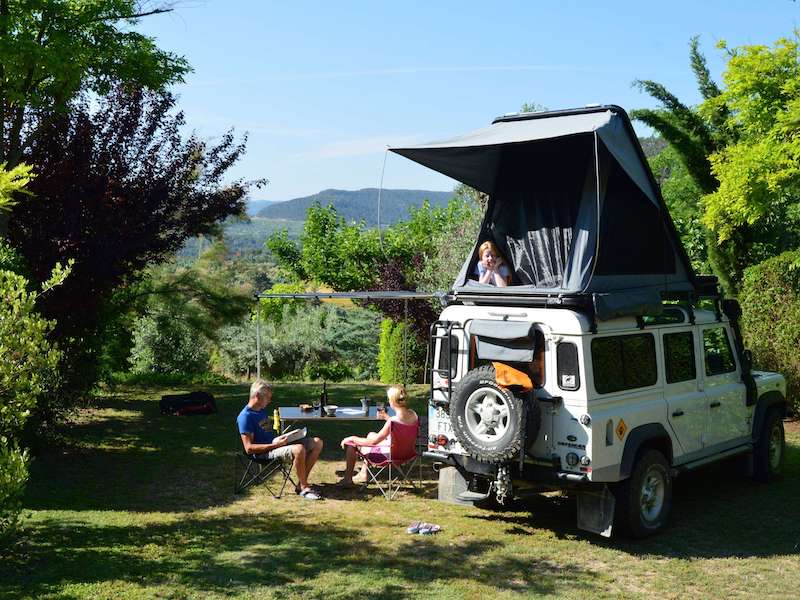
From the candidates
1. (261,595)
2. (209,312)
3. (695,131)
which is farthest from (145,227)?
(695,131)

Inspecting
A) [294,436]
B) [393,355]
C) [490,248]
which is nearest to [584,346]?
[490,248]

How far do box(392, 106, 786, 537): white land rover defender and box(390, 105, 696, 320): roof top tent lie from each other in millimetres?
17

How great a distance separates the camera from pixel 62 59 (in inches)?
419

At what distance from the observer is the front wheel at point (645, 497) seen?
22.7ft

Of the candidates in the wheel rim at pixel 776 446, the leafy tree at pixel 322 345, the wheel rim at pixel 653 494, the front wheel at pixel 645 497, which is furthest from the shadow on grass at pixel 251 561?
the leafy tree at pixel 322 345

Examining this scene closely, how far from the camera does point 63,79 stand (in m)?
11.2

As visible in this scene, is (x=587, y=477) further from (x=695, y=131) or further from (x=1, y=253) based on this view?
A: (x=695, y=131)

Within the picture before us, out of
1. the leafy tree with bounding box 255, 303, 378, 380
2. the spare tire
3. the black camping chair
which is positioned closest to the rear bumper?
the spare tire

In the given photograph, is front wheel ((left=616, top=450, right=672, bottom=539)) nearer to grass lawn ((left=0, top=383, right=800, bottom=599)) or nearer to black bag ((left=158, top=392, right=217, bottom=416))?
grass lawn ((left=0, top=383, right=800, bottom=599))

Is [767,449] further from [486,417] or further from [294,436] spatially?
[294,436]

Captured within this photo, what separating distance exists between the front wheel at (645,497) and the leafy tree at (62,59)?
8.69 metres

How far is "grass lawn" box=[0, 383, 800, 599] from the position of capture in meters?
5.95

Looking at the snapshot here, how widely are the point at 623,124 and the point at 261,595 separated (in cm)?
506

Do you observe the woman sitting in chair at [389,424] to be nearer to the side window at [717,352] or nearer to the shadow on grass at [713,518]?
the shadow on grass at [713,518]
